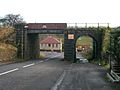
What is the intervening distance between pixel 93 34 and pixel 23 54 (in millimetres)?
11290

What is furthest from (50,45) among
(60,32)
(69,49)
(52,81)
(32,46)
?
(52,81)

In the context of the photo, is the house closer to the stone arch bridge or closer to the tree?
the tree

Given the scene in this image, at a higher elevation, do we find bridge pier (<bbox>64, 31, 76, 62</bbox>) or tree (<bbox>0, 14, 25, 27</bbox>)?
tree (<bbox>0, 14, 25, 27</bbox>)

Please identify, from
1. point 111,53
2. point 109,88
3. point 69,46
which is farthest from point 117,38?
point 69,46

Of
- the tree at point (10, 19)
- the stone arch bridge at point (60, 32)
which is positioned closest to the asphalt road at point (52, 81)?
the stone arch bridge at point (60, 32)

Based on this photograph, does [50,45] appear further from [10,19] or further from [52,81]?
[52,81]

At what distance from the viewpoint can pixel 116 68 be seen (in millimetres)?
25125

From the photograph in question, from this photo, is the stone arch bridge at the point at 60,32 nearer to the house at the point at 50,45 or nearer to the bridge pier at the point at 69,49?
the bridge pier at the point at 69,49

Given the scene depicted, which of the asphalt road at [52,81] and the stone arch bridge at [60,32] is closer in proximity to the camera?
the asphalt road at [52,81]

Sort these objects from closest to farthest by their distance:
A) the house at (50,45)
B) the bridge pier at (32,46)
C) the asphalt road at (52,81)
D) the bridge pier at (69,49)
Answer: the asphalt road at (52,81) < the bridge pier at (69,49) < the bridge pier at (32,46) < the house at (50,45)

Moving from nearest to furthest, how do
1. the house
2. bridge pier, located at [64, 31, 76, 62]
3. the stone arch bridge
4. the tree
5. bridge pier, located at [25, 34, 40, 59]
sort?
bridge pier, located at [64, 31, 76, 62], the stone arch bridge, bridge pier, located at [25, 34, 40, 59], the tree, the house

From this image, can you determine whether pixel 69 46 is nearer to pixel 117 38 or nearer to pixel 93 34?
pixel 93 34

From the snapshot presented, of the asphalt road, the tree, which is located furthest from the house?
the asphalt road

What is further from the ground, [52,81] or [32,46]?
[32,46]
